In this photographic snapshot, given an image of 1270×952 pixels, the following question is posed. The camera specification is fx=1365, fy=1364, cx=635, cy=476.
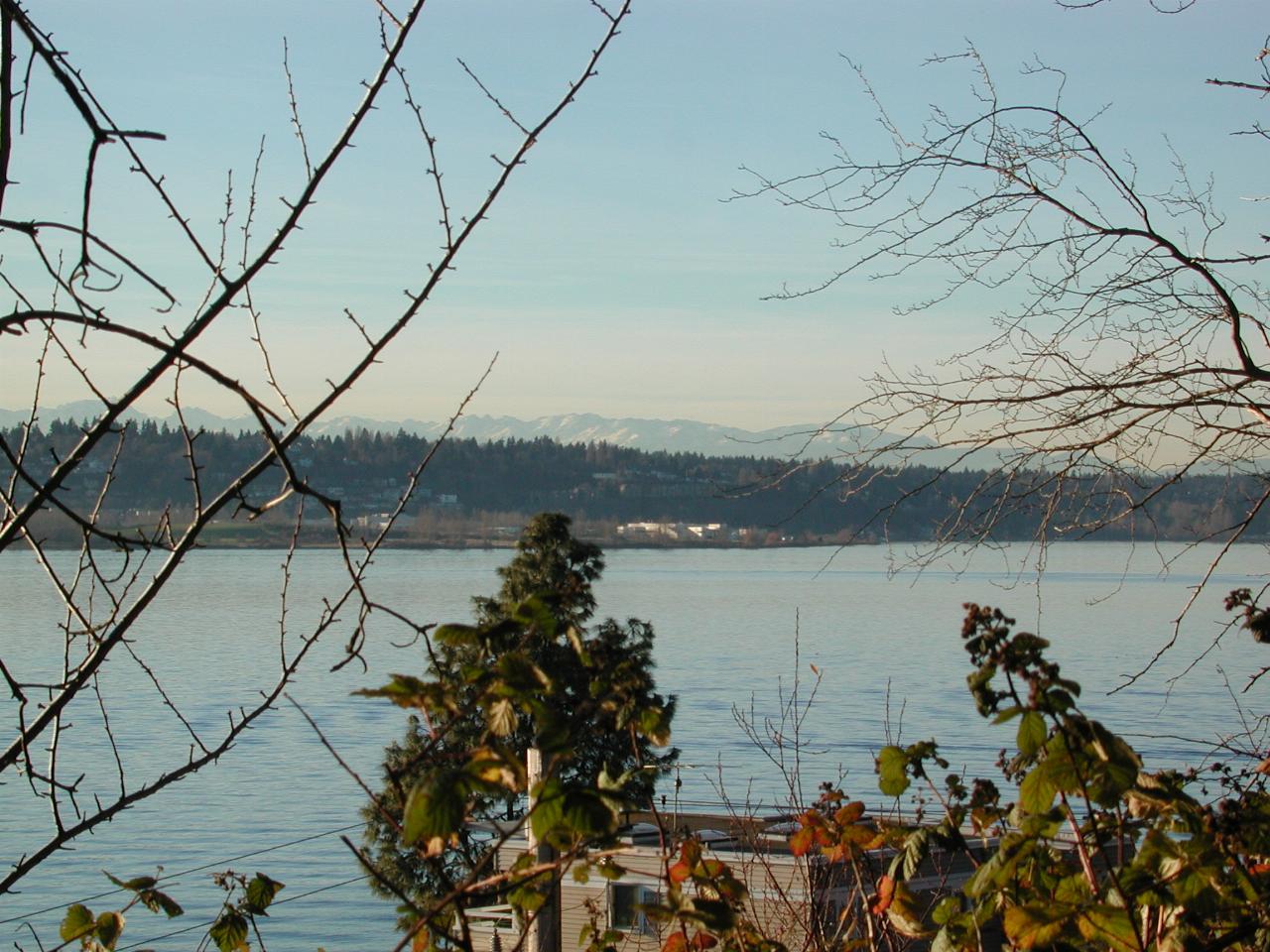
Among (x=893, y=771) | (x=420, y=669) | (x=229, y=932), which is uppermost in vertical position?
(x=893, y=771)

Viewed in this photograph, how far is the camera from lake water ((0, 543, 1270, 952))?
26250 millimetres

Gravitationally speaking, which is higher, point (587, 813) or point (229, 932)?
point (587, 813)

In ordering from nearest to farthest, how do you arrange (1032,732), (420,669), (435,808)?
(435,808) → (1032,732) → (420,669)

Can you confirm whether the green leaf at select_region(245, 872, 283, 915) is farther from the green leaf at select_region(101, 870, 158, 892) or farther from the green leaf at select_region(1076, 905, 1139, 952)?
the green leaf at select_region(1076, 905, 1139, 952)

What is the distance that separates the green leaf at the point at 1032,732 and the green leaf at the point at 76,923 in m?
1.71

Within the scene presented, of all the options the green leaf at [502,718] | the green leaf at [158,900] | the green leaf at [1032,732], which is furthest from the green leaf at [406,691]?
the green leaf at [158,900]

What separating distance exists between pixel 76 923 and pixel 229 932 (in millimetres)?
329

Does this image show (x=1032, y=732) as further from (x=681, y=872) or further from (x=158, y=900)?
(x=158, y=900)

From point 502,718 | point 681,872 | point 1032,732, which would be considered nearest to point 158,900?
point 681,872

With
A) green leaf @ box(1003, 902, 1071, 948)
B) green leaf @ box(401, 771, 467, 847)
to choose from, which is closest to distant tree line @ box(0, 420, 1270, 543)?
green leaf @ box(401, 771, 467, 847)

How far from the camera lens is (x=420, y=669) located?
46.1 metres

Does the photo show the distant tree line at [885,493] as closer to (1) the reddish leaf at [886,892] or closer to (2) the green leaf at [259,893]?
(2) the green leaf at [259,893]

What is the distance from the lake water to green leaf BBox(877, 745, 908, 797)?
1.00 meters

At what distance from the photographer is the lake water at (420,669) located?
26.2 metres
